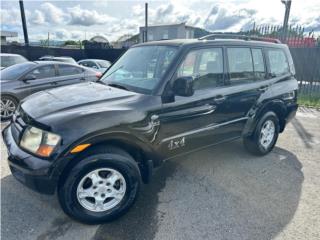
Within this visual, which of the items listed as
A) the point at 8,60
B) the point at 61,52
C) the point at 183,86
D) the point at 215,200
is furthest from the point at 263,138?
the point at 61,52

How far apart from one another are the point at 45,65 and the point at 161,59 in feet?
15.6

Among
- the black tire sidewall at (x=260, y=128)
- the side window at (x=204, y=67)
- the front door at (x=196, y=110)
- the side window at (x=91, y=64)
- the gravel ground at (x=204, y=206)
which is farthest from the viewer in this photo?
the side window at (x=91, y=64)

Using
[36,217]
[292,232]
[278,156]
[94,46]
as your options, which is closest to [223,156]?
[278,156]

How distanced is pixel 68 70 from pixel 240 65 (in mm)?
5191

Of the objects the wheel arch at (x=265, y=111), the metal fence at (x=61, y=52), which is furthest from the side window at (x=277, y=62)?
the metal fence at (x=61, y=52)

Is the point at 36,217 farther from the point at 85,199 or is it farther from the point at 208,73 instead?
the point at 208,73

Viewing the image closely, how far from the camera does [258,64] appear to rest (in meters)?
3.82

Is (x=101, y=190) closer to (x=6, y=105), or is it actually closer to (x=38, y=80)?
(x=6, y=105)

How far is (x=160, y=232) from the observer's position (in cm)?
243

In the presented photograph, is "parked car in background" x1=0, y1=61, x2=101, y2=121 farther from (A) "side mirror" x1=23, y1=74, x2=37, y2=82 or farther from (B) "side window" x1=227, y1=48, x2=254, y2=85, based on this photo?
(B) "side window" x1=227, y1=48, x2=254, y2=85

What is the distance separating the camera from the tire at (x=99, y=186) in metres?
2.32

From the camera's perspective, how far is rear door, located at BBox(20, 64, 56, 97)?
6.07 m

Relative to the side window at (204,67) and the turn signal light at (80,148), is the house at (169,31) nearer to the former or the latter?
the side window at (204,67)

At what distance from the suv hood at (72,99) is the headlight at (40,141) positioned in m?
0.16
